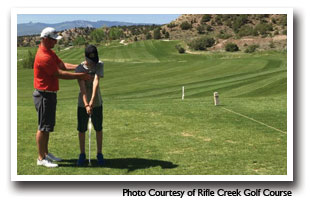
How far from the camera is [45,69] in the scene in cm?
809

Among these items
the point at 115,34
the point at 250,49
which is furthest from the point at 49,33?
the point at 115,34

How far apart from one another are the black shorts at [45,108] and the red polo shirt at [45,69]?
162 millimetres

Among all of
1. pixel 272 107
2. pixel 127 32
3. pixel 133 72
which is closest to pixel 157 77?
pixel 133 72

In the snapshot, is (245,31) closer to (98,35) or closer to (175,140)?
(98,35)

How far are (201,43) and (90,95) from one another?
227 feet

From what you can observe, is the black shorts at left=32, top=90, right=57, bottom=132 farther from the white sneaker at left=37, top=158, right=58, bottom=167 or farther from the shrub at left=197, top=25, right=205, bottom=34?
the shrub at left=197, top=25, right=205, bottom=34

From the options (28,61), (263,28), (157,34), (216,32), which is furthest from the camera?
(157,34)

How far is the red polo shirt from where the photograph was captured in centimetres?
808

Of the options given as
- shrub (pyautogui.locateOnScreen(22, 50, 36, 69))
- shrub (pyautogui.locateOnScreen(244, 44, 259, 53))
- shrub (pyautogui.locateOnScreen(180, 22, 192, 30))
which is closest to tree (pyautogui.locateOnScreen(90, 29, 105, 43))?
shrub (pyautogui.locateOnScreen(180, 22, 192, 30))

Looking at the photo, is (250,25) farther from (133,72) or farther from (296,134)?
(296,134)

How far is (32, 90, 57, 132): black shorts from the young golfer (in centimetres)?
56

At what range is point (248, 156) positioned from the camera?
375 inches

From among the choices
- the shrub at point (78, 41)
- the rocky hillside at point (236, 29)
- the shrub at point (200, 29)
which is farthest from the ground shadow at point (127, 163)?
the shrub at point (78, 41)

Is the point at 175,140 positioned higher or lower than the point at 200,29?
lower
